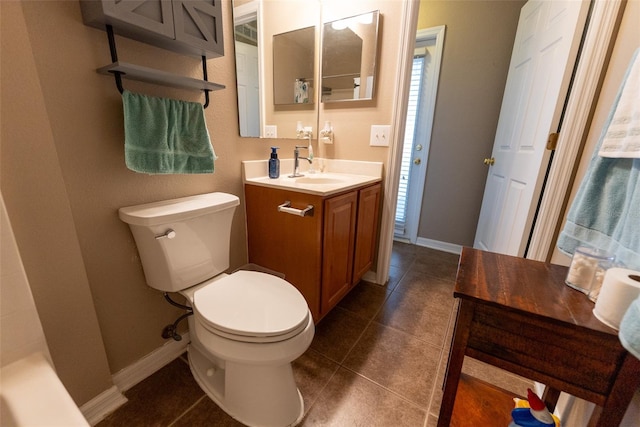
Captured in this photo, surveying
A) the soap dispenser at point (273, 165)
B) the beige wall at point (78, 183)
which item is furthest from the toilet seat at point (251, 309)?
the soap dispenser at point (273, 165)

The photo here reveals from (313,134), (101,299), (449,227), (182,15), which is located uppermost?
(182,15)

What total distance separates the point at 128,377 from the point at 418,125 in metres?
2.78

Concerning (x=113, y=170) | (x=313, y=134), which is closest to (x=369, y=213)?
(x=313, y=134)

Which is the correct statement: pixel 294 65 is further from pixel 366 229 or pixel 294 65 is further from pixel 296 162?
pixel 366 229

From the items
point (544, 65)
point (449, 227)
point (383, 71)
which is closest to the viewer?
point (544, 65)

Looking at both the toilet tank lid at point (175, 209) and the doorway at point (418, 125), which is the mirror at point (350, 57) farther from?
the toilet tank lid at point (175, 209)

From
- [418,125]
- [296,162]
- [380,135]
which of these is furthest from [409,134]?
[296,162]

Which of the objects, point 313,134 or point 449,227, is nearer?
point 313,134

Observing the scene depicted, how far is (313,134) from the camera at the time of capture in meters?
1.94

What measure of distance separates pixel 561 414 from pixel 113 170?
184 cm

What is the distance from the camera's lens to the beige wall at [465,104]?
2.07 m

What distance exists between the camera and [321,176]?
1.76 metres

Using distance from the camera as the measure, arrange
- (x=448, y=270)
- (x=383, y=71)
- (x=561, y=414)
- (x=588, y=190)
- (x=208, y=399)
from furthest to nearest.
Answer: (x=448, y=270)
(x=383, y=71)
(x=208, y=399)
(x=561, y=414)
(x=588, y=190)

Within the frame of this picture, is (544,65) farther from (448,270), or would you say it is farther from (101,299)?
(101,299)
